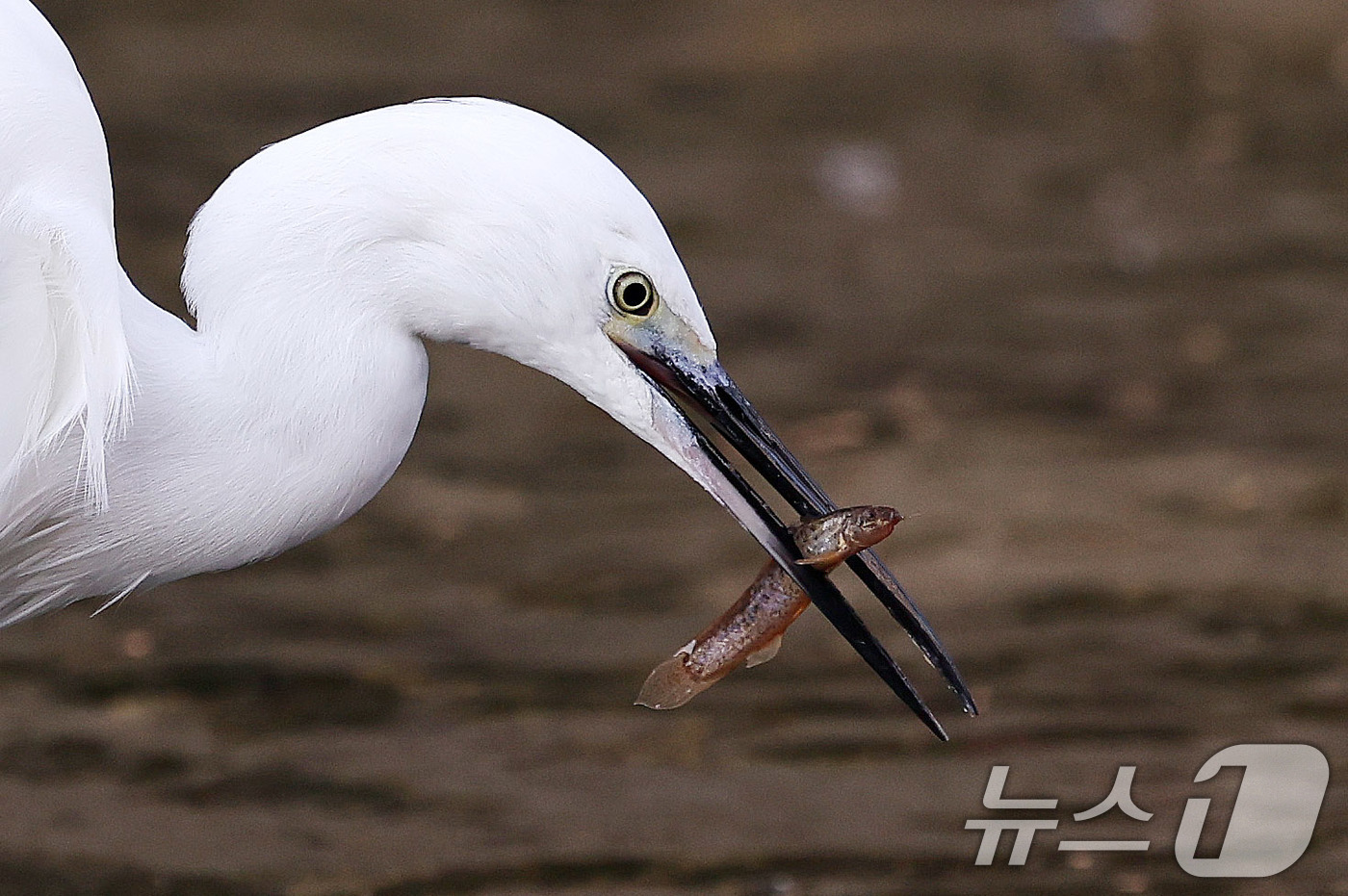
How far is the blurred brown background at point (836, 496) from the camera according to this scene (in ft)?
14.6

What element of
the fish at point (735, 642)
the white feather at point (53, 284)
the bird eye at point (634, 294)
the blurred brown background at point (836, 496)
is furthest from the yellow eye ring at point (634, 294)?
the blurred brown background at point (836, 496)

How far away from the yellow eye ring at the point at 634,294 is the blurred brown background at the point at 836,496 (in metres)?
1.77

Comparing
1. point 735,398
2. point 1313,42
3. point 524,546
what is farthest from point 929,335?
point 735,398

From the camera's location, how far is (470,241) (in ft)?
8.86

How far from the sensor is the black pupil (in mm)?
2756

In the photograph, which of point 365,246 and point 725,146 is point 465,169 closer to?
point 365,246

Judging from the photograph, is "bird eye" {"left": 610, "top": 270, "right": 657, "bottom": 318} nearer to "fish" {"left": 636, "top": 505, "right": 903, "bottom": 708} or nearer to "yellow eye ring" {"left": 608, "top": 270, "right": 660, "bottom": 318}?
"yellow eye ring" {"left": 608, "top": 270, "right": 660, "bottom": 318}

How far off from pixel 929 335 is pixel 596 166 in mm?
4700

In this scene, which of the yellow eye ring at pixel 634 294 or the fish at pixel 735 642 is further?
the fish at pixel 735 642

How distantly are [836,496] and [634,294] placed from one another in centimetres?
319

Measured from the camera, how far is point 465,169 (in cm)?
268

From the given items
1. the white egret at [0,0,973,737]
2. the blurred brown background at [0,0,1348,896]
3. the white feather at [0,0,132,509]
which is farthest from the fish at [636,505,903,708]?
the blurred brown background at [0,0,1348,896]

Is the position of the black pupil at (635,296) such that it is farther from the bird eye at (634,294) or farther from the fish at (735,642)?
the fish at (735,642)

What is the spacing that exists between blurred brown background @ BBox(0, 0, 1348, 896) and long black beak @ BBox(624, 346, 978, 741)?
1.14m
